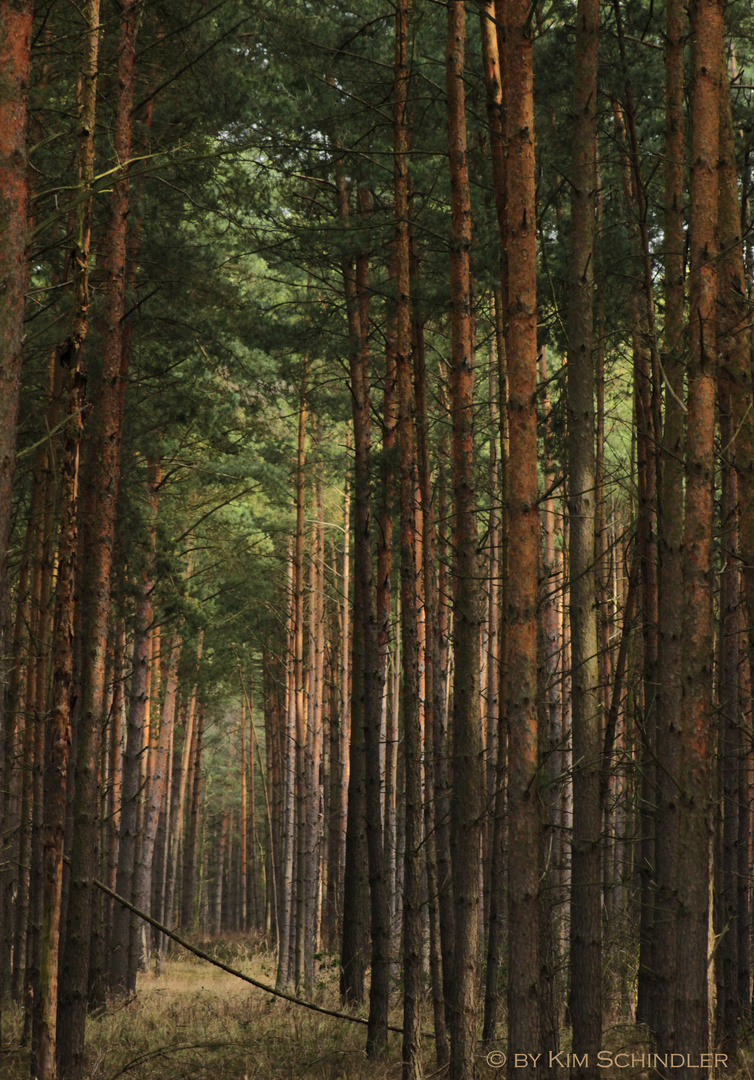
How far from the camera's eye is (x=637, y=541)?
28.7ft

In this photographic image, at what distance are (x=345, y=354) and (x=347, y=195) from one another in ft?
7.72

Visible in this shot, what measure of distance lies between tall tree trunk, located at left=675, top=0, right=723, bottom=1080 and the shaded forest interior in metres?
0.02

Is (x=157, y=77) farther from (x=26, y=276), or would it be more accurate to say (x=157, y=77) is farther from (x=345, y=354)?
(x=26, y=276)

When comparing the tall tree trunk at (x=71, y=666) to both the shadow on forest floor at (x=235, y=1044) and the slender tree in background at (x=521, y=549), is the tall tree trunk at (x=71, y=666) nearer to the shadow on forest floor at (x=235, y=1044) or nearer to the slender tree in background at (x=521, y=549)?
the shadow on forest floor at (x=235, y=1044)

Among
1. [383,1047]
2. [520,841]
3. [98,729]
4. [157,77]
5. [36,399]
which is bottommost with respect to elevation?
[383,1047]

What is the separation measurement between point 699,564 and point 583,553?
4.89ft

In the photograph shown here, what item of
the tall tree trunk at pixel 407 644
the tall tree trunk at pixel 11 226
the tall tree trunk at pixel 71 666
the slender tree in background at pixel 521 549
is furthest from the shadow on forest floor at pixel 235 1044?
the tall tree trunk at pixel 11 226

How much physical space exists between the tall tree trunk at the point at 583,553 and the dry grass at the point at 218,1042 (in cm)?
307

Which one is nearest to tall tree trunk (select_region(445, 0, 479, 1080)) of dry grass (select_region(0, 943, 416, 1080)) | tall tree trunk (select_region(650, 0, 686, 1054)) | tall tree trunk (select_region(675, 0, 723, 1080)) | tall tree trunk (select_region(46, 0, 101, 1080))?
tall tree trunk (select_region(650, 0, 686, 1054))

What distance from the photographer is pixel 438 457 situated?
1666 centimetres

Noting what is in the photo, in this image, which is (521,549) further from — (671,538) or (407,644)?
(407,644)

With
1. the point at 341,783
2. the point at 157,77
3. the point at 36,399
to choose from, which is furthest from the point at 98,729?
the point at 341,783

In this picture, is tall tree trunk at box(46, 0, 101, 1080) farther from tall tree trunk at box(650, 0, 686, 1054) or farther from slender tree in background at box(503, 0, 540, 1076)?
tall tree trunk at box(650, 0, 686, 1054)

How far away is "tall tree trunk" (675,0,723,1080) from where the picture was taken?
16.1ft
